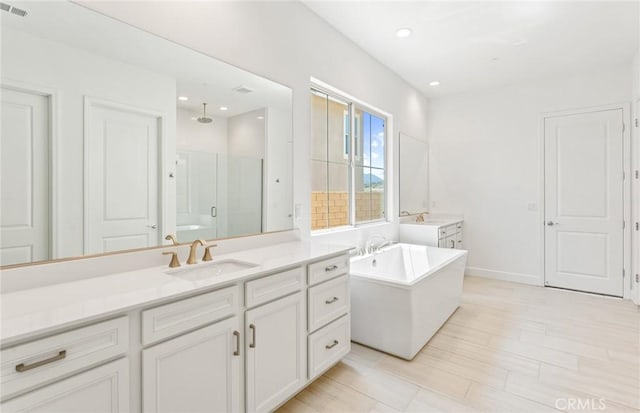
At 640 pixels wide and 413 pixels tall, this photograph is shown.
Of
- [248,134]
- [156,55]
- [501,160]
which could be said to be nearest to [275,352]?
[248,134]

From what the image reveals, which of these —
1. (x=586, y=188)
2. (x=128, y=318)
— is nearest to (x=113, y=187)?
(x=128, y=318)

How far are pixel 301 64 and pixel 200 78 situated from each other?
1.01 m

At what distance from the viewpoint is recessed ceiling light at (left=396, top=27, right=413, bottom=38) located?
3.11 meters

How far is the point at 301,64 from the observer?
2.74 metres

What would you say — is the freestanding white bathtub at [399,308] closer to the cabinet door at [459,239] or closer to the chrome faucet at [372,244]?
the chrome faucet at [372,244]

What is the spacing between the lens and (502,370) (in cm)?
231

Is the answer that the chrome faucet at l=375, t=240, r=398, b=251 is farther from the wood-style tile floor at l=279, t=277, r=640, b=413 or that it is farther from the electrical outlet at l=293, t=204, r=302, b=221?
the electrical outlet at l=293, t=204, r=302, b=221

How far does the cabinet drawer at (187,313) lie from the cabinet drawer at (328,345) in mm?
690

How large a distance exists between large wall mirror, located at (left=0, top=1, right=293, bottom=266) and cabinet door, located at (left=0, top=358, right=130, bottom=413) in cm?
65

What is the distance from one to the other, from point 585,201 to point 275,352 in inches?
174

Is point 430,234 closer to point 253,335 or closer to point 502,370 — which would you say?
point 502,370

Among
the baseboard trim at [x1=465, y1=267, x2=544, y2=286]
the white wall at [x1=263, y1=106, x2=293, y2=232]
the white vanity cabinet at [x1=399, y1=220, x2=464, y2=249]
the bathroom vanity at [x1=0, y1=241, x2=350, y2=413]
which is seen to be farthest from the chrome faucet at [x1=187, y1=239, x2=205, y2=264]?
the baseboard trim at [x1=465, y1=267, x2=544, y2=286]

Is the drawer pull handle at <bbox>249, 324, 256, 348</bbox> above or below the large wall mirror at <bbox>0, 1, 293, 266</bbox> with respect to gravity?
below

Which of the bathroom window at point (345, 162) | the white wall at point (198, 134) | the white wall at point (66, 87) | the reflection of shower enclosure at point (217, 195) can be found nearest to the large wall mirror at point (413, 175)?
the bathroom window at point (345, 162)
